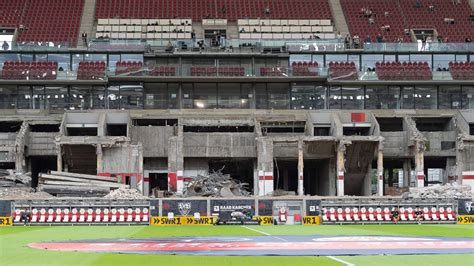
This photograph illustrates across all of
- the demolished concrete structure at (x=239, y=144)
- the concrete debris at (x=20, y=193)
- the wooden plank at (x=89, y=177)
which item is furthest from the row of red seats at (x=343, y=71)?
the concrete debris at (x=20, y=193)

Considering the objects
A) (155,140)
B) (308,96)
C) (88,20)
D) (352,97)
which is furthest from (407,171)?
(88,20)

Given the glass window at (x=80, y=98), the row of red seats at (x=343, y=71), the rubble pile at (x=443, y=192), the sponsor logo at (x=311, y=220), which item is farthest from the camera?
the row of red seats at (x=343, y=71)

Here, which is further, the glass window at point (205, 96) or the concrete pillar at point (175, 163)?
the glass window at point (205, 96)

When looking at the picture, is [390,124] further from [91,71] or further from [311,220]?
[311,220]

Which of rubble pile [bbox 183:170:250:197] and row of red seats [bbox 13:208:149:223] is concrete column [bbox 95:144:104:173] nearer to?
rubble pile [bbox 183:170:250:197]

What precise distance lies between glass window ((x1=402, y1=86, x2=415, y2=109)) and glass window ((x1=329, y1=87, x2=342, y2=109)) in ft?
22.0

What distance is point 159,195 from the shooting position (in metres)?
63.7

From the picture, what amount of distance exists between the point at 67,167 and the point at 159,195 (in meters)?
11.0

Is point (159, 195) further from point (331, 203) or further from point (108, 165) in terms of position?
point (331, 203)

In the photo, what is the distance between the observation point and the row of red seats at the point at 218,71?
246ft

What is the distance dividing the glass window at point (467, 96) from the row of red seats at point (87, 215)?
42794mm

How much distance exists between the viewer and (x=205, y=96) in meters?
76.1

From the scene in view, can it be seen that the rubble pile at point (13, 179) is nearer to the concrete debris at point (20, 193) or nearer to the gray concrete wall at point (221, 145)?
Result: the concrete debris at point (20, 193)

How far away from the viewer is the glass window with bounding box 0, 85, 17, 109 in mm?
72562
